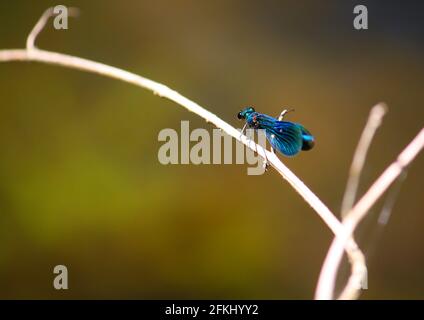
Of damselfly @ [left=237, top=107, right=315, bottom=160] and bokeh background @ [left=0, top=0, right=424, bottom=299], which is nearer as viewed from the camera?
damselfly @ [left=237, top=107, right=315, bottom=160]

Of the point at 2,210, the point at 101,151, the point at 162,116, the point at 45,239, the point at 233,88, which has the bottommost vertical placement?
the point at 45,239

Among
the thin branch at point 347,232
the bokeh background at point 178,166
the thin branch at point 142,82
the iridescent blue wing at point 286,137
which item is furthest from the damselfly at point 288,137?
the bokeh background at point 178,166

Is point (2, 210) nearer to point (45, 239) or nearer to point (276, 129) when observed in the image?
point (45, 239)

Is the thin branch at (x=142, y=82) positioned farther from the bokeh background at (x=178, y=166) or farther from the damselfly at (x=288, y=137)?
→ the bokeh background at (x=178, y=166)

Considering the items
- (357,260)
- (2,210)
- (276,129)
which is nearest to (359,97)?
(276,129)

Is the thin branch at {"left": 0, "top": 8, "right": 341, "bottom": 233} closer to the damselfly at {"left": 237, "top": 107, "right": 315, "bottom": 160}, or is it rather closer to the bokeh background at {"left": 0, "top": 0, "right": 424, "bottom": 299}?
the damselfly at {"left": 237, "top": 107, "right": 315, "bottom": 160}

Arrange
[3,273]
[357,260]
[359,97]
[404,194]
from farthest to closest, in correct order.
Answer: [359,97]
[404,194]
[3,273]
[357,260]

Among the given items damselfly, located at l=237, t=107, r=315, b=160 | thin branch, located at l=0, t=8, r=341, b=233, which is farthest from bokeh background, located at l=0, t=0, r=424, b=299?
thin branch, located at l=0, t=8, r=341, b=233
